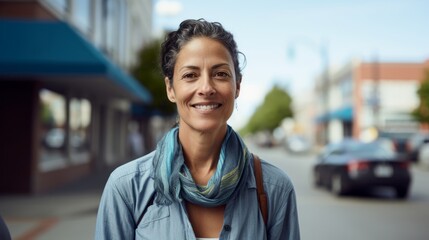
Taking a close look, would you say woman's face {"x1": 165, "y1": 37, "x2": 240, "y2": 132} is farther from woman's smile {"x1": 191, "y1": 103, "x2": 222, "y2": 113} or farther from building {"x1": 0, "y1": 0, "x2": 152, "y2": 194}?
building {"x1": 0, "y1": 0, "x2": 152, "y2": 194}

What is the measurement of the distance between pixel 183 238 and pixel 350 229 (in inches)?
296

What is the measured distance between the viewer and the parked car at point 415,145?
26.5 metres

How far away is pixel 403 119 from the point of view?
167ft

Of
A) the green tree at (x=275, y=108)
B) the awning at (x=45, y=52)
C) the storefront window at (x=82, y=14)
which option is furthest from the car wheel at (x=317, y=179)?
the green tree at (x=275, y=108)

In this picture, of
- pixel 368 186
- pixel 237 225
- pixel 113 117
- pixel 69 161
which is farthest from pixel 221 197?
pixel 113 117

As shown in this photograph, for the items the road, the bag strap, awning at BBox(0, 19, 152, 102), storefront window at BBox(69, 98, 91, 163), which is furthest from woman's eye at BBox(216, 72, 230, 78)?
storefront window at BBox(69, 98, 91, 163)

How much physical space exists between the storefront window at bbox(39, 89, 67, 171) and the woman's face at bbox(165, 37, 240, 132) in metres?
12.2

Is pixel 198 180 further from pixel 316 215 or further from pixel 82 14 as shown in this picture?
pixel 82 14

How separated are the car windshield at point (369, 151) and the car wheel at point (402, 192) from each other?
2.76 ft

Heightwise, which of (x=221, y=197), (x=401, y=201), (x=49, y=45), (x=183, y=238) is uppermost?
(x=49, y=45)

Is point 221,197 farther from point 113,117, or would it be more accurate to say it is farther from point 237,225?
point 113,117

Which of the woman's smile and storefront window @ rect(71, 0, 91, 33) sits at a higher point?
storefront window @ rect(71, 0, 91, 33)

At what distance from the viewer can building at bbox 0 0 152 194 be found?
11.2m

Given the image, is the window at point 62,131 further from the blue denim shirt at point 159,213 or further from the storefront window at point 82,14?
the blue denim shirt at point 159,213
